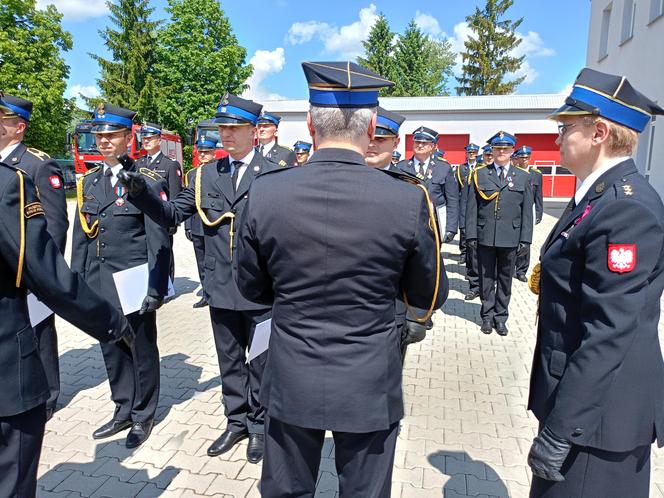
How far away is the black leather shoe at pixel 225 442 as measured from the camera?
3.37 m

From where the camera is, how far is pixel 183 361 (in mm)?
5074

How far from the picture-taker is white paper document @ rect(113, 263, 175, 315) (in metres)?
3.29

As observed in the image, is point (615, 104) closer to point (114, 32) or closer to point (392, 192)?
point (392, 192)

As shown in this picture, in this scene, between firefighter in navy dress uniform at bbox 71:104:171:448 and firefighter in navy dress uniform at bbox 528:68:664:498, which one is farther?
firefighter in navy dress uniform at bbox 71:104:171:448

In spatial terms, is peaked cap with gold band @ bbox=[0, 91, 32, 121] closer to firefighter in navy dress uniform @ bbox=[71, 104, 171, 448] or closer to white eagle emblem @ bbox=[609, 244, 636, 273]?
firefighter in navy dress uniform @ bbox=[71, 104, 171, 448]

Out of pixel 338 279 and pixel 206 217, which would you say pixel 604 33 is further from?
pixel 338 279

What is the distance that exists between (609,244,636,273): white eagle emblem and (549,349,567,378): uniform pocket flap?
391 mm

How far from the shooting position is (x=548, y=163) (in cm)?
2456

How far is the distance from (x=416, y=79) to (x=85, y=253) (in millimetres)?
45823

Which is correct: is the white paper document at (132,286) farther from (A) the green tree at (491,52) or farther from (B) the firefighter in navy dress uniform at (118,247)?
(A) the green tree at (491,52)

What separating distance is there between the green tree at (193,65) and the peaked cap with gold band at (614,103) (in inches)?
1353

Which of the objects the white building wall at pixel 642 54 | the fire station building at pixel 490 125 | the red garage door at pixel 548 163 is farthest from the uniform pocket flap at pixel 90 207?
the red garage door at pixel 548 163

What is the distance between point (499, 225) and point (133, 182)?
4323 millimetres

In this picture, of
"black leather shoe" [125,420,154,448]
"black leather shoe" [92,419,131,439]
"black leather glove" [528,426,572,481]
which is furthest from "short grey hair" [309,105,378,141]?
"black leather shoe" [92,419,131,439]
